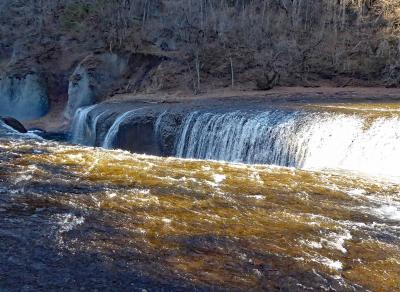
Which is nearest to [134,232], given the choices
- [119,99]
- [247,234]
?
[247,234]

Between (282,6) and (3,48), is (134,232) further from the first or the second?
(3,48)

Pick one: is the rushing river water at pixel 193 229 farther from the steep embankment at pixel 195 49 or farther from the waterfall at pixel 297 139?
the steep embankment at pixel 195 49

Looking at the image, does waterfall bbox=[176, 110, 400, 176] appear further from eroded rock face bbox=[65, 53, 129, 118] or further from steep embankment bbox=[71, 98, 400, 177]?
eroded rock face bbox=[65, 53, 129, 118]

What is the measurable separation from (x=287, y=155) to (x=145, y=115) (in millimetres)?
6796

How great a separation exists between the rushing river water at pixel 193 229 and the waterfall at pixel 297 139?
2041 mm

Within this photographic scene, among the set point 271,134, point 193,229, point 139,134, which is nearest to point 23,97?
point 139,134

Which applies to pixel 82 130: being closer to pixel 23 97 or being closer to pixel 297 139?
pixel 23 97

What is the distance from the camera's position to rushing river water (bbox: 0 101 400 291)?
4801 millimetres

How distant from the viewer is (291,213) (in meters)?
6.95

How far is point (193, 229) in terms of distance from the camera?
6.09 m

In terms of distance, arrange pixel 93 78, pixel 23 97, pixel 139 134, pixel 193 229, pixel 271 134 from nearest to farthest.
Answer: pixel 193 229 < pixel 271 134 < pixel 139 134 < pixel 93 78 < pixel 23 97

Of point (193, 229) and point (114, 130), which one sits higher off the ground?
point (193, 229)

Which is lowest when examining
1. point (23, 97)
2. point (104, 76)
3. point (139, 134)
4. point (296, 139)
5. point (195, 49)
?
point (139, 134)

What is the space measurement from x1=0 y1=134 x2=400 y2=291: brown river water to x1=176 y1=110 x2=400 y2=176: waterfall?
2180mm
